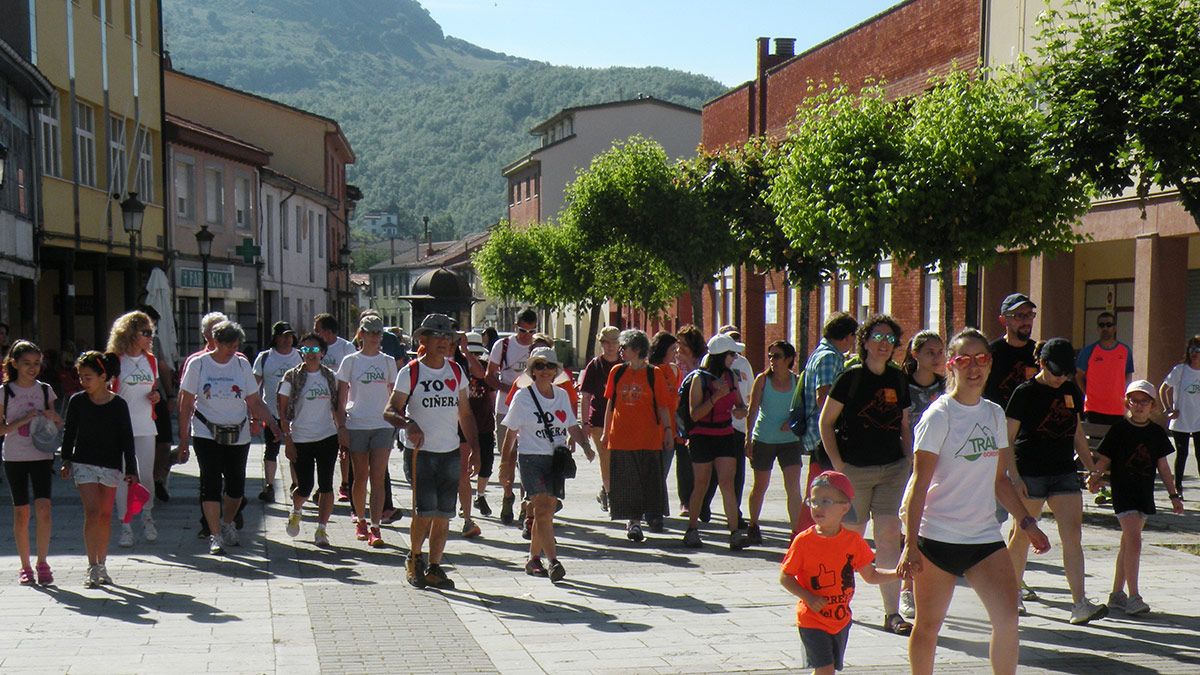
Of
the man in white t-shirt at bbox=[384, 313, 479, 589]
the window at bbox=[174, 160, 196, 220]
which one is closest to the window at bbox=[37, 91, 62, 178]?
the window at bbox=[174, 160, 196, 220]

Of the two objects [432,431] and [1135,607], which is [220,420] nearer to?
[432,431]

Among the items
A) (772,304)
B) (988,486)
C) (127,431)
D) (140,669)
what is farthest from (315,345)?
(772,304)

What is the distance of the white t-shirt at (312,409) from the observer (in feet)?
37.5

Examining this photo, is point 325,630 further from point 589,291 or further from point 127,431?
point 589,291

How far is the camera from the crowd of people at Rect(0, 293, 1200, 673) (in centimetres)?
609

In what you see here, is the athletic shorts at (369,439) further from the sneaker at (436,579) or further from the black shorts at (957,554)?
the black shorts at (957,554)

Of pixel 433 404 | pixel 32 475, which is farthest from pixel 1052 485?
pixel 32 475

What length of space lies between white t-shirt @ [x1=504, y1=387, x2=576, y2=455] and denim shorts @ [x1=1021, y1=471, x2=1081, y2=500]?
3.22m

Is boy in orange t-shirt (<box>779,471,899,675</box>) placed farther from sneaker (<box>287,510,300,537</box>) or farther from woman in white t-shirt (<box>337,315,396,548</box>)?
sneaker (<box>287,510,300,537</box>)

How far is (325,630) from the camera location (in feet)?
25.8

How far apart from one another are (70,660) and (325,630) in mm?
1380

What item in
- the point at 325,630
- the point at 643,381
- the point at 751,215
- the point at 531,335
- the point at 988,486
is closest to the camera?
the point at 988,486

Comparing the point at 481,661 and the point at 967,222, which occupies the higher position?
the point at 967,222

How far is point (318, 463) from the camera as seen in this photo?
11.6 meters
